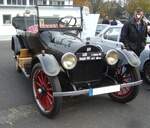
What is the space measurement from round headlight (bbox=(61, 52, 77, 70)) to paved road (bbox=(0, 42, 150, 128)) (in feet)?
2.75

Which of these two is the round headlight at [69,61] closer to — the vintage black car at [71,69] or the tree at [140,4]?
the vintage black car at [71,69]

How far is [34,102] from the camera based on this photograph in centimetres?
636

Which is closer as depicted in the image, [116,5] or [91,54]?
[91,54]

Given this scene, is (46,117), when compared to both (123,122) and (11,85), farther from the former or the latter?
(11,85)

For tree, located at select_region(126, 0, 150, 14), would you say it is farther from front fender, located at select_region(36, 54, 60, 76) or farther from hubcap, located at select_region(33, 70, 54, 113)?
front fender, located at select_region(36, 54, 60, 76)

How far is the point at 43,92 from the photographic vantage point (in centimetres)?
584

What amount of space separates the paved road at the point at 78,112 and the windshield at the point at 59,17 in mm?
1480

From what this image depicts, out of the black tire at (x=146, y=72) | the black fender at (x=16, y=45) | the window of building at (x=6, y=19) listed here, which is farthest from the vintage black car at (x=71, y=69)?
the window of building at (x=6, y=19)

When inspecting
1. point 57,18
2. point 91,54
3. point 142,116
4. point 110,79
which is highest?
point 57,18

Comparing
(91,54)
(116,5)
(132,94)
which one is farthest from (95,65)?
(116,5)

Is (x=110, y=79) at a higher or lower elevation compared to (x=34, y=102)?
higher

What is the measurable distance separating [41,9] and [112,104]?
2.58 meters

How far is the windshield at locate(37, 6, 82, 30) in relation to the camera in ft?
23.7

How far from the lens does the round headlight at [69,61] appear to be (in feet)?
18.2
